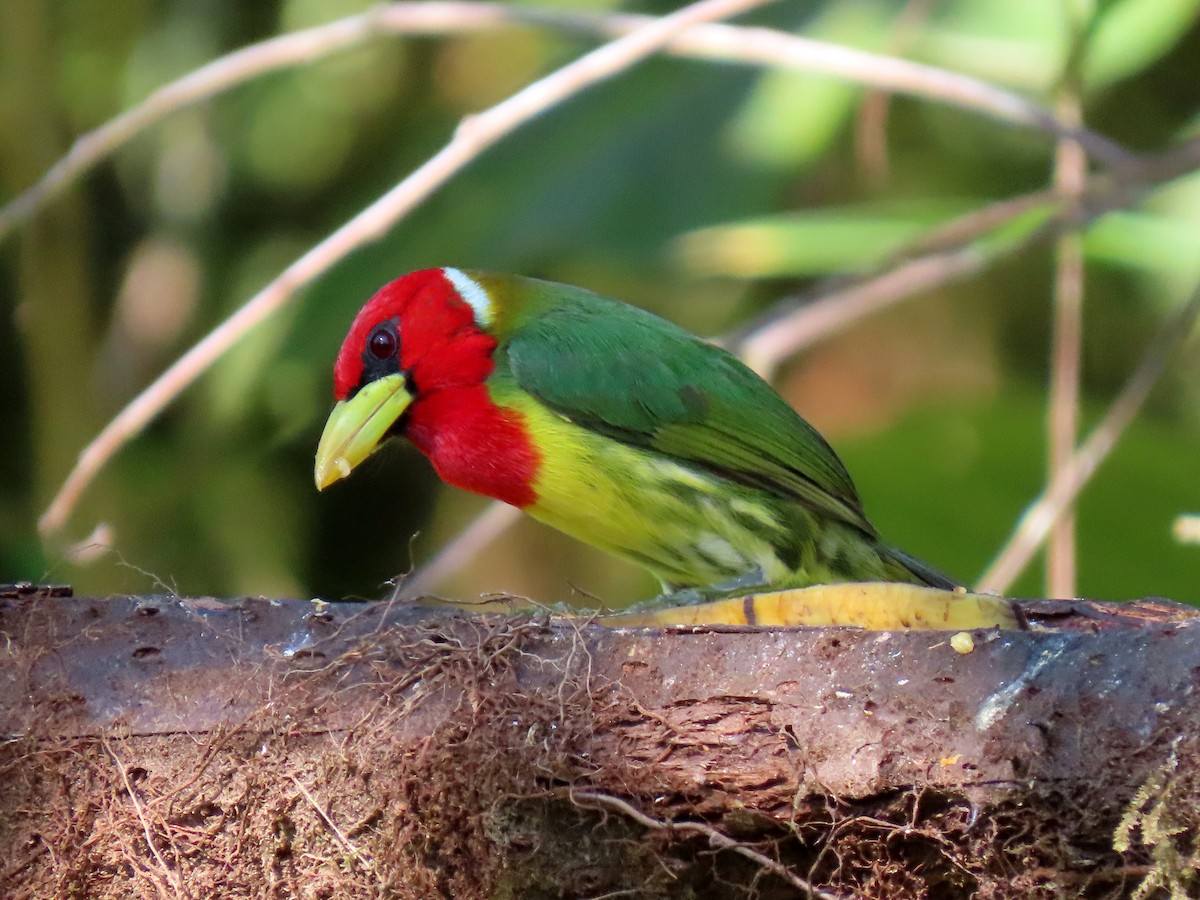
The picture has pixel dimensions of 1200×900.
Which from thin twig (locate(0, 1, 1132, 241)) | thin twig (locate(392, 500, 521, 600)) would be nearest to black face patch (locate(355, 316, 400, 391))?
thin twig (locate(392, 500, 521, 600))

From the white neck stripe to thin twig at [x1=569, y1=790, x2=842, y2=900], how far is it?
1.84 meters

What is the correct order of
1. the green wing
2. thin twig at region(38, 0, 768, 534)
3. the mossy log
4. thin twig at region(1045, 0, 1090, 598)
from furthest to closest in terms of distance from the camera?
thin twig at region(1045, 0, 1090, 598), the green wing, thin twig at region(38, 0, 768, 534), the mossy log

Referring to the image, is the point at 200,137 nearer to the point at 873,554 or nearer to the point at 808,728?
the point at 873,554

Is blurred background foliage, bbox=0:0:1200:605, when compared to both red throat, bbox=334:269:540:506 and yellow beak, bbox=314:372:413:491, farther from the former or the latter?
yellow beak, bbox=314:372:413:491

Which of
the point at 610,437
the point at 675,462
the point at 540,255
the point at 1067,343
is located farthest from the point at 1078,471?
the point at 540,255

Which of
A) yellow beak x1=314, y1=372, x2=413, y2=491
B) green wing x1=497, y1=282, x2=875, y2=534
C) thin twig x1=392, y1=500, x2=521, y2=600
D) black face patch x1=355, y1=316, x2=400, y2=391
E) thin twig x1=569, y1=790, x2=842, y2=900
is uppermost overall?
green wing x1=497, y1=282, x2=875, y2=534

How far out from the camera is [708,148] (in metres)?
4.82

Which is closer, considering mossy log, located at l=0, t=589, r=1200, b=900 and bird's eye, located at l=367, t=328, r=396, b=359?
mossy log, located at l=0, t=589, r=1200, b=900

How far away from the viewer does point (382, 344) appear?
10.9 feet

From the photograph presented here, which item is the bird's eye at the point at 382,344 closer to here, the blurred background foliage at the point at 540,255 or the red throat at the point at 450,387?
the red throat at the point at 450,387

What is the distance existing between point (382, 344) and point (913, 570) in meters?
1.22

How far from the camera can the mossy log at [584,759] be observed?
1633mm

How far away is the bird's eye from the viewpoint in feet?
10.9

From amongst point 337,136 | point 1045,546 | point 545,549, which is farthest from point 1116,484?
point 337,136
